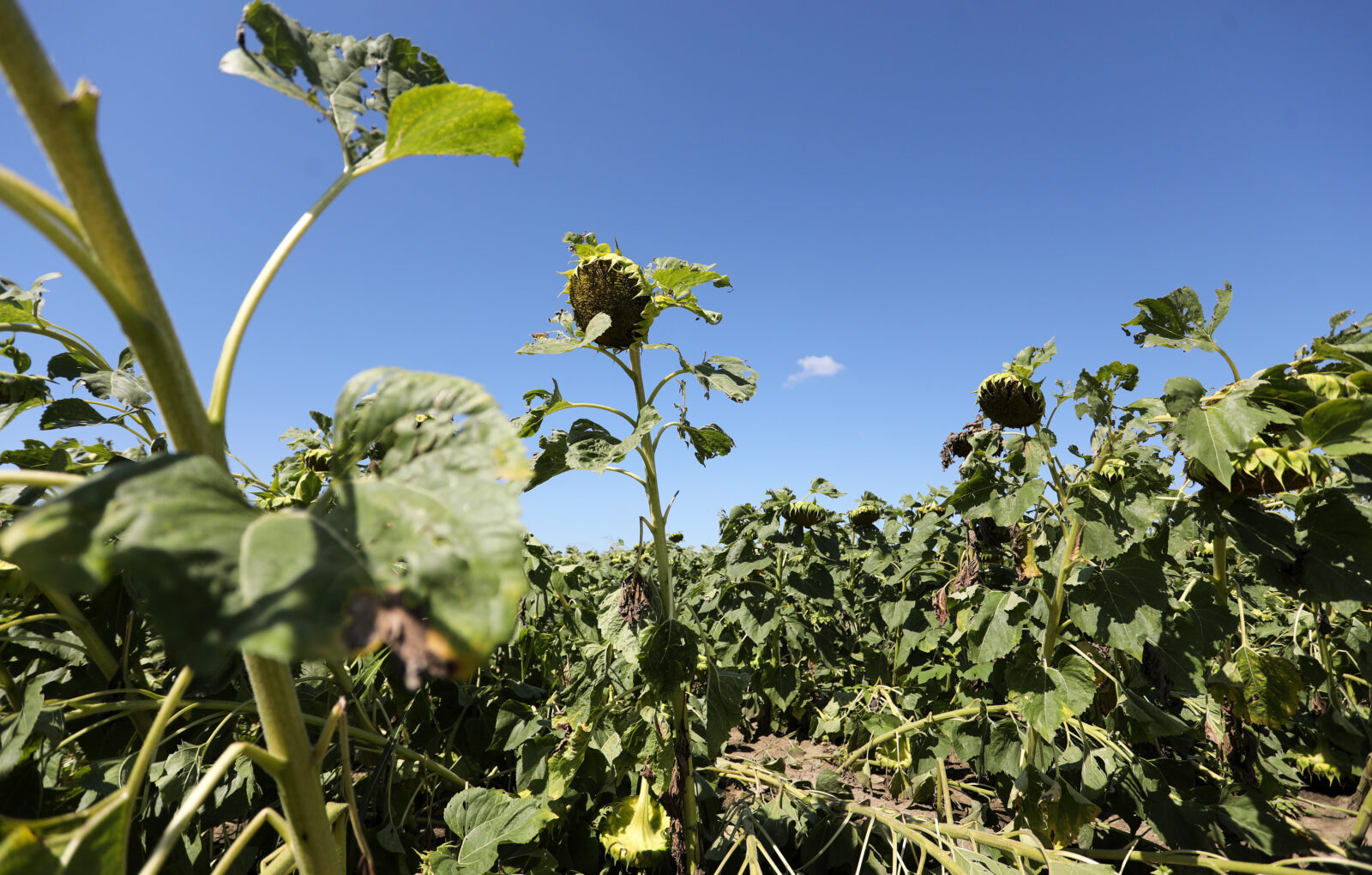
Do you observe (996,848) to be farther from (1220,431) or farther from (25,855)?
(25,855)

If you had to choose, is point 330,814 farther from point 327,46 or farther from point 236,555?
point 327,46

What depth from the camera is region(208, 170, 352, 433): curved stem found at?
73 cm

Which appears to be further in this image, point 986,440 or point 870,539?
point 870,539

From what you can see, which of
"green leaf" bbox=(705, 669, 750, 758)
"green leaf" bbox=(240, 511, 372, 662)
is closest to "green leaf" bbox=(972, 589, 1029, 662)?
"green leaf" bbox=(705, 669, 750, 758)

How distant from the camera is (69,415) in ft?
6.33

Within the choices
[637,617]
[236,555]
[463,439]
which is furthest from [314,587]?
[637,617]

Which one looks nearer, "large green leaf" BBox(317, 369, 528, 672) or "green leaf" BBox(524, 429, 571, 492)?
"large green leaf" BBox(317, 369, 528, 672)

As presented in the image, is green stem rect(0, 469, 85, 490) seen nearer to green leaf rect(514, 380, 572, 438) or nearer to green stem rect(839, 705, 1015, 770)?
green leaf rect(514, 380, 572, 438)

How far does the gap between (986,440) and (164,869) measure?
3625 mm

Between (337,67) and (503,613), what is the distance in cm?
89

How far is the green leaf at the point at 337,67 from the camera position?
0.86m

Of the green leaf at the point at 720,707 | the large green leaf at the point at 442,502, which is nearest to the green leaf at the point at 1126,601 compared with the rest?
the green leaf at the point at 720,707

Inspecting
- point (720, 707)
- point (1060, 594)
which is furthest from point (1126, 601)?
point (720, 707)

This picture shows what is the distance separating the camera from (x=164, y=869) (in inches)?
81.0
